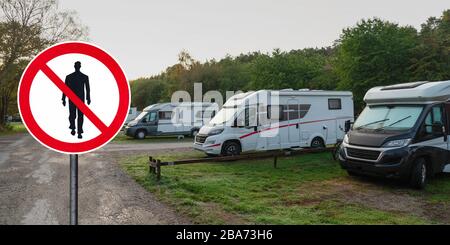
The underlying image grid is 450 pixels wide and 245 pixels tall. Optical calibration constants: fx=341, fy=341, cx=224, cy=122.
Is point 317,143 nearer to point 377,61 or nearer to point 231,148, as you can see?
point 231,148

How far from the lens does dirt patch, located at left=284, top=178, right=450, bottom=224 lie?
6.93 meters

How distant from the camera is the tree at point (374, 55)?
78.9 ft

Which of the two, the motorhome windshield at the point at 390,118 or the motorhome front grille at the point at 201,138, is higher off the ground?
the motorhome windshield at the point at 390,118

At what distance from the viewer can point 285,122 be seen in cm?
1477

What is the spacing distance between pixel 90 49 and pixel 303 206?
5.74 m

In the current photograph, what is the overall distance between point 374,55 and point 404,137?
17.6 m

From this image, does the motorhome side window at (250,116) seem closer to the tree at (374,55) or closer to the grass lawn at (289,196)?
the grass lawn at (289,196)

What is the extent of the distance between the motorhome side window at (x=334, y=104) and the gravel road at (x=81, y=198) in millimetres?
10012

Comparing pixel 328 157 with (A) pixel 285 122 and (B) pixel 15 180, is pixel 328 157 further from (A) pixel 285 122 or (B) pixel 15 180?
(B) pixel 15 180

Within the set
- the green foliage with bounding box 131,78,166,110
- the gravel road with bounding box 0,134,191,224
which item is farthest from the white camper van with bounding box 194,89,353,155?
the green foliage with bounding box 131,78,166,110

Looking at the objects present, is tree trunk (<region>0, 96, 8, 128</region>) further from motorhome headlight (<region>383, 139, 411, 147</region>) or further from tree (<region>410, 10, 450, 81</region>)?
motorhome headlight (<region>383, 139, 411, 147</region>)

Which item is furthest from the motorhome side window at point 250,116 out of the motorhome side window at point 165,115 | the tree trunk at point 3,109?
the tree trunk at point 3,109

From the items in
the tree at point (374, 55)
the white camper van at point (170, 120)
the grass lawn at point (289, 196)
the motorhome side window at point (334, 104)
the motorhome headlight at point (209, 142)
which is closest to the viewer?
the grass lawn at point (289, 196)

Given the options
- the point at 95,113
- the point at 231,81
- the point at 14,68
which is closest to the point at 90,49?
the point at 95,113
